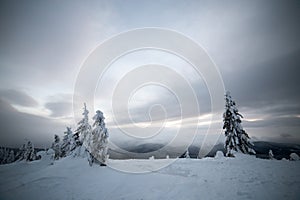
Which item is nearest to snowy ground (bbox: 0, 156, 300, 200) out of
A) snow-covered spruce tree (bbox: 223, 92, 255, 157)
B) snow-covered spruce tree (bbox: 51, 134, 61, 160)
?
snow-covered spruce tree (bbox: 223, 92, 255, 157)

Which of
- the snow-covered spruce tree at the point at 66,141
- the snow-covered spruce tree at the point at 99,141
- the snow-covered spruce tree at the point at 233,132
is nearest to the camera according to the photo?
the snow-covered spruce tree at the point at 99,141

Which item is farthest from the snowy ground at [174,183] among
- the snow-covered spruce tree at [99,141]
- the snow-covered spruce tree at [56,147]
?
the snow-covered spruce tree at [56,147]

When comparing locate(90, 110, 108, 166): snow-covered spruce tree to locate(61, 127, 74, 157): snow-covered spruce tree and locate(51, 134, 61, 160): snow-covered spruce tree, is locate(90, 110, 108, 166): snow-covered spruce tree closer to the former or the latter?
locate(61, 127, 74, 157): snow-covered spruce tree

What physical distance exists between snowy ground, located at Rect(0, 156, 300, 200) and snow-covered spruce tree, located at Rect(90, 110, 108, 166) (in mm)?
1955

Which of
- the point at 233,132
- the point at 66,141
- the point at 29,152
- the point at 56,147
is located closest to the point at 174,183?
the point at 233,132

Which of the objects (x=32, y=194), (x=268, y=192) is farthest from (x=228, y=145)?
(x=32, y=194)

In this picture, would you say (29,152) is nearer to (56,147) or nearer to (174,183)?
(56,147)

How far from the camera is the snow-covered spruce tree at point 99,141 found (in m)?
21.5

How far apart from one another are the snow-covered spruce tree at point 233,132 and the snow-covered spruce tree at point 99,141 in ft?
68.6

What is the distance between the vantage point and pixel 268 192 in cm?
941

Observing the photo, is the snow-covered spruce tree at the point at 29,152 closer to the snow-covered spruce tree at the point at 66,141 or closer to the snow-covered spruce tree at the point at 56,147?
the snow-covered spruce tree at the point at 56,147

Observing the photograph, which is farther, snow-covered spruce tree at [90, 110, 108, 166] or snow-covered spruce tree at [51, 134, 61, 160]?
snow-covered spruce tree at [51, 134, 61, 160]

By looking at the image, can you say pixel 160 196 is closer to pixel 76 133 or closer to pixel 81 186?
pixel 81 186

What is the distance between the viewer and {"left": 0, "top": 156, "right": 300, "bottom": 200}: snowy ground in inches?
402
